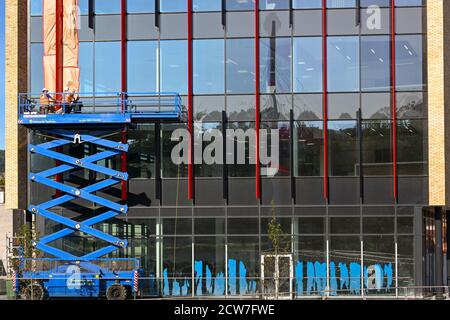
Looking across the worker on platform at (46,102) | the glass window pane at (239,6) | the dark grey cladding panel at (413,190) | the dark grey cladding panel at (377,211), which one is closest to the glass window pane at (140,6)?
the glass window pane at (239,6)

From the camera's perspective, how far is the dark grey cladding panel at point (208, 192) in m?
29.3

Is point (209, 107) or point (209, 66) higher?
point (209, 66)

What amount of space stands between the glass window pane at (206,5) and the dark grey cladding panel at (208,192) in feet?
22.7

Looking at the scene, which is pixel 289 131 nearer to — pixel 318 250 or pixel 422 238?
pixel 318 250

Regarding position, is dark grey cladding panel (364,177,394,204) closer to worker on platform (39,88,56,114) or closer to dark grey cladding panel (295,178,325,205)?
dark grey cladding panel (295,178,325,205)

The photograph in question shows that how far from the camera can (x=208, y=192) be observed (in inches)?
1157

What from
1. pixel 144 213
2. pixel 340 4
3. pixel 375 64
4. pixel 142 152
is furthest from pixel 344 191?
pixel 142 152

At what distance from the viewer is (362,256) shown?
2894cm

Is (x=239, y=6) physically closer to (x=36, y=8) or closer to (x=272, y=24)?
(x=272, y=24)

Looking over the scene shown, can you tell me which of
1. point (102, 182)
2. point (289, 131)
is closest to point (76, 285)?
point (102, 182)

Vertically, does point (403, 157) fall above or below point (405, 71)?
below

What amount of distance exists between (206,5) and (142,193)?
8.07 meters

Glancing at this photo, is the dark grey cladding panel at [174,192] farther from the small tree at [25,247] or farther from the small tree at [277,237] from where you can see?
the small tree at [25,247]
